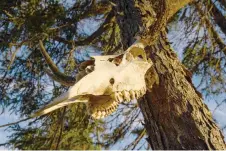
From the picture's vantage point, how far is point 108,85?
1.71m

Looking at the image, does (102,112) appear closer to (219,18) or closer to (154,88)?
(154,88)

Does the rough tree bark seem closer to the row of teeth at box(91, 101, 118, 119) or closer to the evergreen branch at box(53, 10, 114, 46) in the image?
the row of teeth at box(91, 101, 118, 119)

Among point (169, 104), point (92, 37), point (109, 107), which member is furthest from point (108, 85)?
point (92, 37)

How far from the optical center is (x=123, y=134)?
4859mm

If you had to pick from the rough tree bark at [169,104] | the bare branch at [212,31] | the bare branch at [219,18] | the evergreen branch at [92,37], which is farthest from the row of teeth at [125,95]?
the bare branch at [219,18]

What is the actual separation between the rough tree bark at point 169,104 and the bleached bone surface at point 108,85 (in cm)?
29

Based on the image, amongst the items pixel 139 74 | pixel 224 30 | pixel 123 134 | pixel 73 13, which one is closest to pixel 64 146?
pixel 123 134

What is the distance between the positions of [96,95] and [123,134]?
3.21m

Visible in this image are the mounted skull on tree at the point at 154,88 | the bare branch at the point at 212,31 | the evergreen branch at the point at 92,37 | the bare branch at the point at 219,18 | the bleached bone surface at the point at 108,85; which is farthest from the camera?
the bare branch at the point at 219,18

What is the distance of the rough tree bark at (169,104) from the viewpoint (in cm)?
209

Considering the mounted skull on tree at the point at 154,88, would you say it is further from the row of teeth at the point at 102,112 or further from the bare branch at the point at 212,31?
the bare branch at the point at 212,31

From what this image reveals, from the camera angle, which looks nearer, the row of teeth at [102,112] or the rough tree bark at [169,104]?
the row of teeth at [102,112]

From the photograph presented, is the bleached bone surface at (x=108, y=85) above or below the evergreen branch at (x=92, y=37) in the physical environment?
below

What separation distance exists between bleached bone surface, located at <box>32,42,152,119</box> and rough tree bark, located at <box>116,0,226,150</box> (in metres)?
0.29
